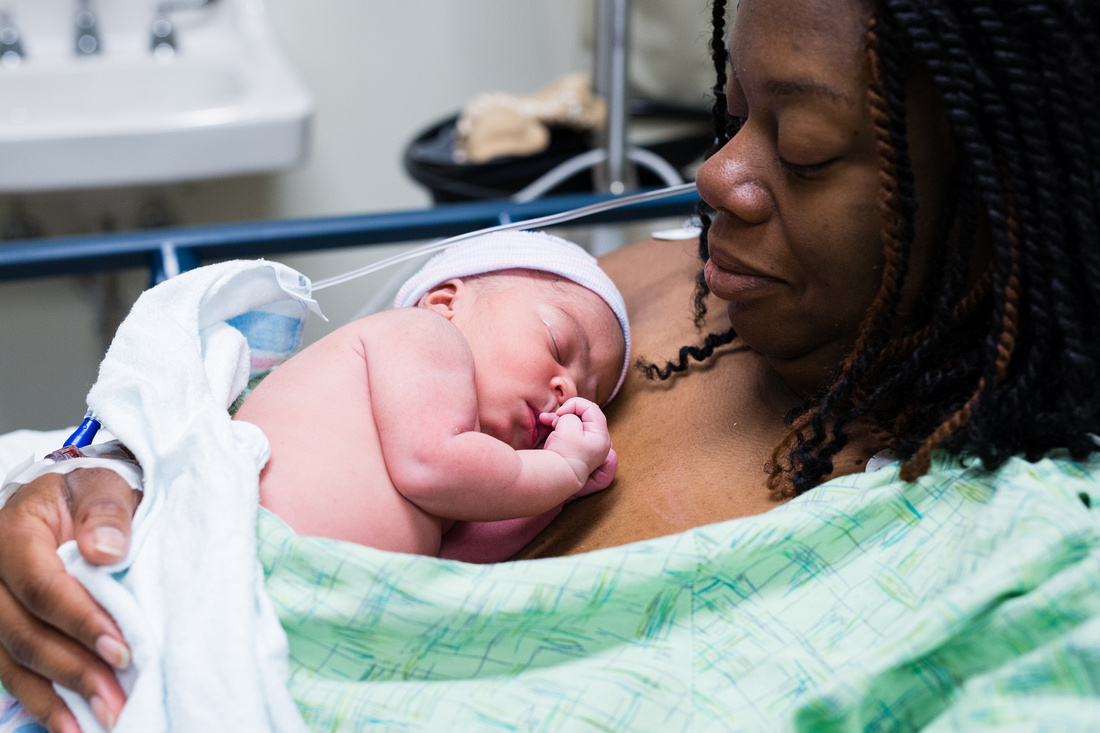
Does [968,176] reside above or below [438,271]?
above

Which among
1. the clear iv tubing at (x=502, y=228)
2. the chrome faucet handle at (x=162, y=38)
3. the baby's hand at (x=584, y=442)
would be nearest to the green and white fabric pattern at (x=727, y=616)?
the baby's hand at (x=584, y=442)

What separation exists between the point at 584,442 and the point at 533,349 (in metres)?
0.11

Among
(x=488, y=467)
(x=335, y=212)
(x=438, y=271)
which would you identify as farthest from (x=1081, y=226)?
(x=335, y=212)

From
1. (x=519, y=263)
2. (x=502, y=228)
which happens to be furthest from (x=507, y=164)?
(x=519, y=263)

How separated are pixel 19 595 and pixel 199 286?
1.01 ft

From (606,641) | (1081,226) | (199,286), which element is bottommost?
(606,641)

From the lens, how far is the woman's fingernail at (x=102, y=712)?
61 centimetres

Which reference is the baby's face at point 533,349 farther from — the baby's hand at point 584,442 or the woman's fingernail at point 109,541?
the woman's fingernail at point 109,541

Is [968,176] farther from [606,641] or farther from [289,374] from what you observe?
[289,374]

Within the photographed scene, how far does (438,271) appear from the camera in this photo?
0.99m

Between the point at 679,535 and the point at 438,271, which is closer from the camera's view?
the point at 679,535

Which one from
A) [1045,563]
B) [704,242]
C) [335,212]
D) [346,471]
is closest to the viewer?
[1045,563]

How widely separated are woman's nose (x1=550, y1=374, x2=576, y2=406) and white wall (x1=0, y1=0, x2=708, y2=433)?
1.19m

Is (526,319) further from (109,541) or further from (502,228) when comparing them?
(109,541)
